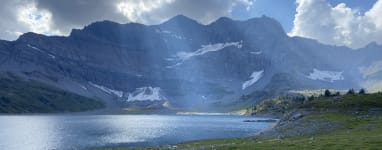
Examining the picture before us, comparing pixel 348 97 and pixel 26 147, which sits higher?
pixel 348 97

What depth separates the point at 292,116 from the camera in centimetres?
12050

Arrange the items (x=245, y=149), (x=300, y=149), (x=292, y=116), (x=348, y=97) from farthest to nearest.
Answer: (x=348, y=97), (x=292, y=116), (x=245, y=149), (x=300, y=149)

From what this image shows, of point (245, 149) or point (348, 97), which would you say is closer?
point (245, 149)

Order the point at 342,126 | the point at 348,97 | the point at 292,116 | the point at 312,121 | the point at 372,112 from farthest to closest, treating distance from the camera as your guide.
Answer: the point at 348,97 → the point at 292,116 → the point at 372,112 → the point at 312,121 → the point at 342,126

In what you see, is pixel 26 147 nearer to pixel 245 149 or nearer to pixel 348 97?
pixel 245 149

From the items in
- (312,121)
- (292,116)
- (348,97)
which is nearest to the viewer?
(312,121)

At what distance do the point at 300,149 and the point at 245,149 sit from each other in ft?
25.4

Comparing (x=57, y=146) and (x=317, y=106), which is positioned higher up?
(x=317, y=106)

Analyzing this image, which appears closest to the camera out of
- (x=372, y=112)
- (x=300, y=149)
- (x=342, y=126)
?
(x=300, y=149)

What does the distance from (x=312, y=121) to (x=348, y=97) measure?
38.1m

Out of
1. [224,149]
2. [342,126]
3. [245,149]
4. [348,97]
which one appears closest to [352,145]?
[245,149]

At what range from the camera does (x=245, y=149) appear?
51.7 meters

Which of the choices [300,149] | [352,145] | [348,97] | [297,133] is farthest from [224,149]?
[348,97]

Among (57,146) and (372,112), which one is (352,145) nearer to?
(372,112)
